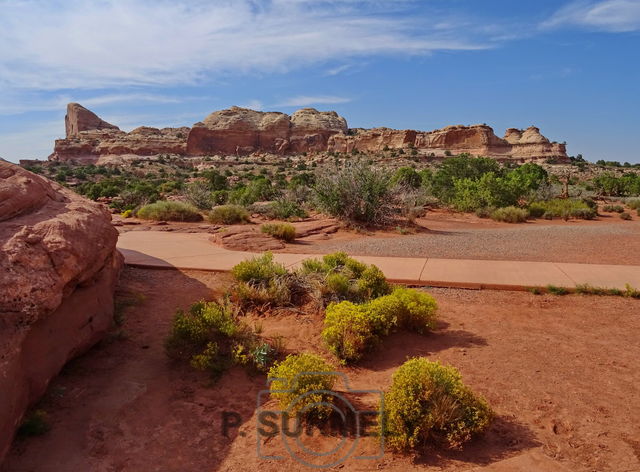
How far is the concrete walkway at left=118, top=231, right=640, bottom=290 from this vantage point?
6.23m

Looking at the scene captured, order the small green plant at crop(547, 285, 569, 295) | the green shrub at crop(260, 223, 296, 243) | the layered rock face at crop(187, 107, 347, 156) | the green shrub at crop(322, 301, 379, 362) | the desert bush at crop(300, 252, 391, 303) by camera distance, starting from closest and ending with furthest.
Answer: the green shrub at crop(322, 301, 379, 362), the desert bush at crop(300, 252, 391, 303), the small green plant at crop(547, 285, 569, 295), the green shrub at crop(260, 223, 296, 243), the layered rock face at crop(187, 107, 347, 156)

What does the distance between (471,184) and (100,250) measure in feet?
56.2

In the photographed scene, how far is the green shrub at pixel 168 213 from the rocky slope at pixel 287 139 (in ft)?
194

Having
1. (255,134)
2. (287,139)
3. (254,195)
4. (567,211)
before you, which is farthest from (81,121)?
(567,211)

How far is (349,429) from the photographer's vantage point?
329cm

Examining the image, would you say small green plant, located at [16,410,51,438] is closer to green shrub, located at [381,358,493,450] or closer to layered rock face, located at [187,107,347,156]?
green shrub, located at [381,358,493,450]

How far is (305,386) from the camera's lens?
3461 millimetres

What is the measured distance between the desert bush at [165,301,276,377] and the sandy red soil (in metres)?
0.13

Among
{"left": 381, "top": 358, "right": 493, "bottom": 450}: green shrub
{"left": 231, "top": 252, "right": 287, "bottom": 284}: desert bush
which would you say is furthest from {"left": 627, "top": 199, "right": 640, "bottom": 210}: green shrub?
{"left": 381, "top": 358, "right": 493, "bottom": 450}: green shrub

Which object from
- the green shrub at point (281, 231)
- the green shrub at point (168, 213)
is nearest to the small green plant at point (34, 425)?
the green shrub at point (281, 231)

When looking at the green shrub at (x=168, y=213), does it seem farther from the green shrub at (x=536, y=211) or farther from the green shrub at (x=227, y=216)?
the green shrub at (x=536, y=211)

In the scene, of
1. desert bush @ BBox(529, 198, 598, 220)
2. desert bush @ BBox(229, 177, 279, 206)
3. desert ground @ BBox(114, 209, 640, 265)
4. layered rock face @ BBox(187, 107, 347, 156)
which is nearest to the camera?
desert ground @ BBox(114, 209, 640, 265)

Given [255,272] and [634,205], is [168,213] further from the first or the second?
[634,205]

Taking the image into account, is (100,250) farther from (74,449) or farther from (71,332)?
(74,449)
